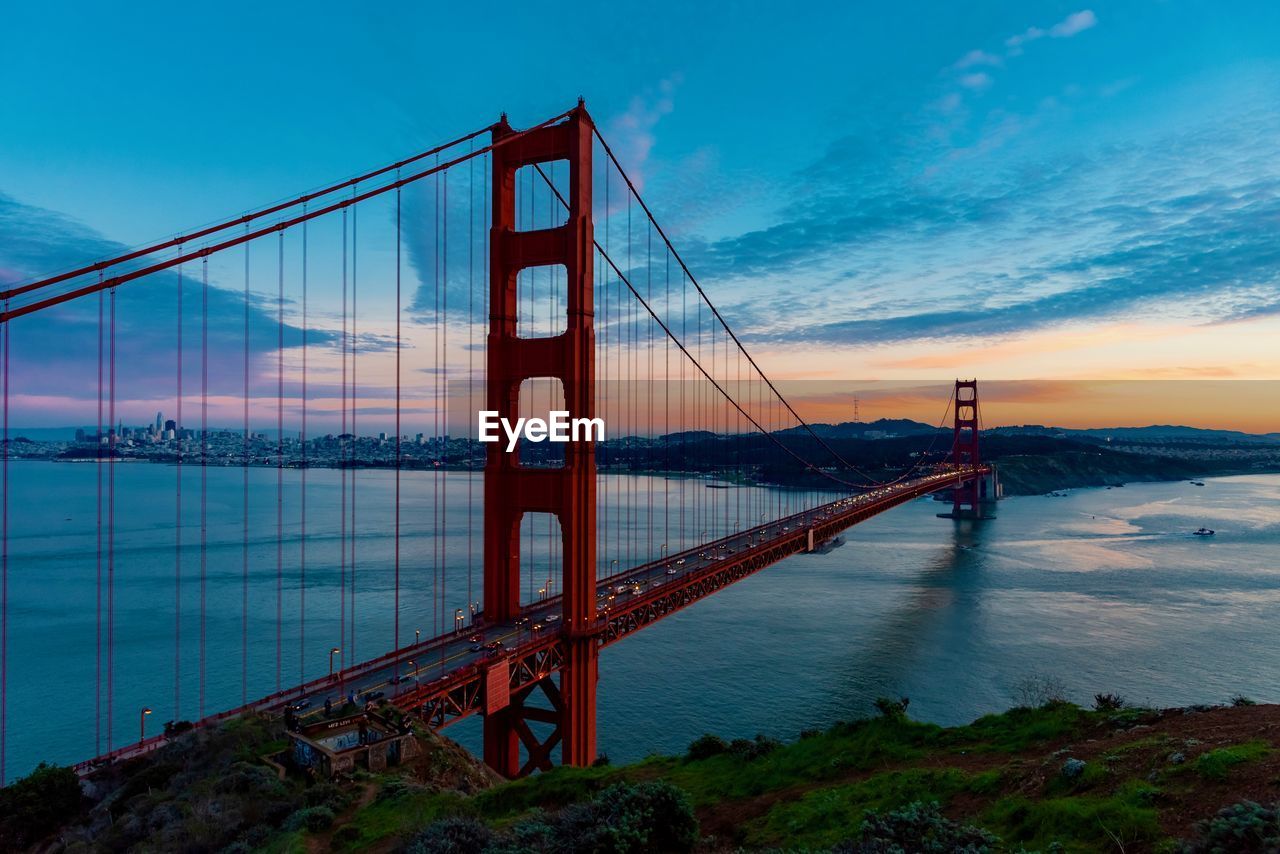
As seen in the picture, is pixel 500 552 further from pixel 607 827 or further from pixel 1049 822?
pixel 1049 822

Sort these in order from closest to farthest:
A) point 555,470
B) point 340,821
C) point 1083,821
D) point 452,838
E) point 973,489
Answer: point 1083,821, point 452,838, point 340,821, point 555,470, point 973,489

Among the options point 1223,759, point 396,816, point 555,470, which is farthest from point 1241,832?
point 555,470

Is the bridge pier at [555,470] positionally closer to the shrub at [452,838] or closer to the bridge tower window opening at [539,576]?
the bridge tower window opening at [539,576]

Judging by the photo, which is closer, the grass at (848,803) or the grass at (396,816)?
the grass at (848,803)

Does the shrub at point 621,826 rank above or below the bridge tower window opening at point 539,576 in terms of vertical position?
above

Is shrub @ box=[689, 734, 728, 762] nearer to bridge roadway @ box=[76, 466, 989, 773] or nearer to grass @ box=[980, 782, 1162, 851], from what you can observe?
bridge roadway @ box=[76, 466, 989, 773]

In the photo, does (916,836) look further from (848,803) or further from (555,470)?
(555,470)

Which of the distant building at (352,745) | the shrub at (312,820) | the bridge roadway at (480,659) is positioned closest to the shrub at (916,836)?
the shrub at (312,820)
